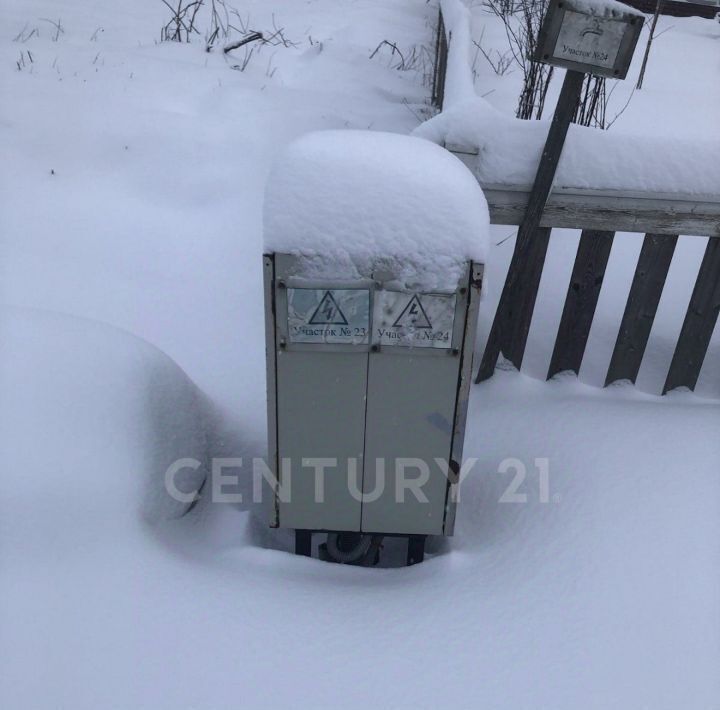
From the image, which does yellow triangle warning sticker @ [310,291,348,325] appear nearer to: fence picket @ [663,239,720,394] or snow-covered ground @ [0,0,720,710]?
snow-covered ground @ [0,0,720,710]

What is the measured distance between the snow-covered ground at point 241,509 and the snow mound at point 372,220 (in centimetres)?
91

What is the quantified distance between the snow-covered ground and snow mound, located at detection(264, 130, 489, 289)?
911 mm

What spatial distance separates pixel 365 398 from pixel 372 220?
520 millimetres

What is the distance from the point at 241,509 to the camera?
2516 mm

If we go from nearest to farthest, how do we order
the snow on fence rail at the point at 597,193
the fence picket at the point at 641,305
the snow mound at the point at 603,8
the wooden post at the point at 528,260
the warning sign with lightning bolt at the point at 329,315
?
the warning sign with lightning bolt at the point at 329,315, the snow mound at the point at 603,8, the wooden post at the point at 528,260, the snow on fence rail at the point at 597,193, the fence picket at the point at 641,305

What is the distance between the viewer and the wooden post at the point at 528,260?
2477mm

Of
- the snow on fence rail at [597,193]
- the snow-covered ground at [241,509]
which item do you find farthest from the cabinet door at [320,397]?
the snow on fence rail at [597,193]

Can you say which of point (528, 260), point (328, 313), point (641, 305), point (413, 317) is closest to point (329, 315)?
point (328, 313)

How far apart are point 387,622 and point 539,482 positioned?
84cm

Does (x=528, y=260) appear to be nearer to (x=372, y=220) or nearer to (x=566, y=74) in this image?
(x=566, y=74)

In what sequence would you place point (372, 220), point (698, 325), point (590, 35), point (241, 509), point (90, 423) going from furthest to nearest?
point (698, 325), point (241, 509), point (590, 35), point (90, 423), point (372, 220)

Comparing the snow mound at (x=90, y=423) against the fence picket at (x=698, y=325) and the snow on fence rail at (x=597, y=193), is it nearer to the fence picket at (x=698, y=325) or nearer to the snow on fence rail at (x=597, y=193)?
the snow on fence rail at (x=597, y=193)

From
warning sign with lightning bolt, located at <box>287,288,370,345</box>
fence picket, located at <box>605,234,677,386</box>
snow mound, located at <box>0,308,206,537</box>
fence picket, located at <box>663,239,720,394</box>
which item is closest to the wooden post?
fence picket, located at <box>605,234,677,386</box>

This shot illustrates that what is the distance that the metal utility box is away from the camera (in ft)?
6.06
